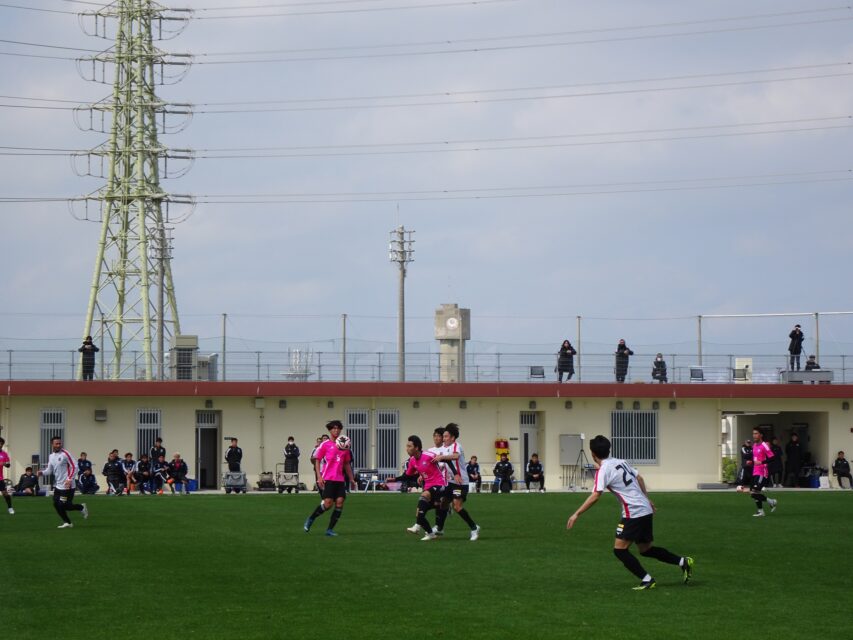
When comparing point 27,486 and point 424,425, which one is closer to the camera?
point 27,486

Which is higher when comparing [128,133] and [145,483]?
[128,133]

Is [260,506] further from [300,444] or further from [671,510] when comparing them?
[300,444]

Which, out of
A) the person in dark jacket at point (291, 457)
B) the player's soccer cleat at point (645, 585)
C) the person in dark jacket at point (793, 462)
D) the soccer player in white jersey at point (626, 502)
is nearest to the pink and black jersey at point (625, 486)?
the soccer player in white jersey at point (626, 502)

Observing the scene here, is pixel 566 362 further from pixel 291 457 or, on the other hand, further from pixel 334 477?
pixel 334 477

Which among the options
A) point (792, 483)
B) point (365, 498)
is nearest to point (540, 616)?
point (365, 498)

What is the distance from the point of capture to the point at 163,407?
46.3 meters

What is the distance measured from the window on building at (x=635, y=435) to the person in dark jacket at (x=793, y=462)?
15.7 ft

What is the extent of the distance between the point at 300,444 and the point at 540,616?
34.6 meters

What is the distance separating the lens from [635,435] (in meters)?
48.9

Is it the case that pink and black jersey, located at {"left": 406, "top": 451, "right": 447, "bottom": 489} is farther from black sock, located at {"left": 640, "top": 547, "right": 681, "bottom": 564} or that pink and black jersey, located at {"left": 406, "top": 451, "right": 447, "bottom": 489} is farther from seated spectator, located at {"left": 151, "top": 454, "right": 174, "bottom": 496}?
seated spectator, located at {"left": 151, "top": 454, "right": 174, "bottom": 496}

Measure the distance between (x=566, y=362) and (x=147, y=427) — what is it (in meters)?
15.0

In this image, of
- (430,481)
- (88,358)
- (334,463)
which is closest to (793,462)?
(88,358)

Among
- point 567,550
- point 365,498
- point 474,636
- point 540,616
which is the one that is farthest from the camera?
point 365,498

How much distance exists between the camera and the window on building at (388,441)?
4762 cm
